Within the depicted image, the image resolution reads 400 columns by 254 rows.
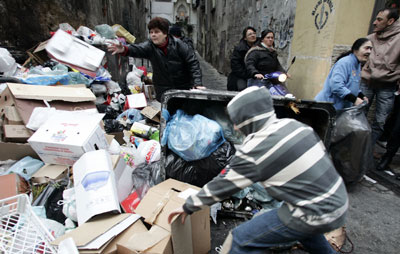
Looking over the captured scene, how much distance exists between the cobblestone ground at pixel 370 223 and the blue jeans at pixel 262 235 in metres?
0.74

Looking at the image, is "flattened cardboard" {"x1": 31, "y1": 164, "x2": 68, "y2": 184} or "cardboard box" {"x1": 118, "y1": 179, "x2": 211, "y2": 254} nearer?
"cardboard box" {"x1": 118, "y1": 179, "x2": 211, "y2": 254}

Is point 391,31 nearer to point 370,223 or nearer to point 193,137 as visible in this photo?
point 370,223

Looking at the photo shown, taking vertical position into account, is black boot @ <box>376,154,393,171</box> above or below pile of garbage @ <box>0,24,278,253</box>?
below

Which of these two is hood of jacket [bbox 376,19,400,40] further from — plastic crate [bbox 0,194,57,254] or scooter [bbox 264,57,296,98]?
plastic crate [bbox 0,194,57,254]

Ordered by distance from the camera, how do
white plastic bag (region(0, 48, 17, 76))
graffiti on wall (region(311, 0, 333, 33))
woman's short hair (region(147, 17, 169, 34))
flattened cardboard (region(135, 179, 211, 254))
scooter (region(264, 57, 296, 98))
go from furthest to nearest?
1. graffiti on wall (region(311, 0, 333, 33))
2. scooter (region(264, 57, 296, 98))
3. white plastic bag (region(0, 48, 17, 76))
4. woman's short hair (region(147, 17, 169, 34))
5. flattened cardboard (region(135, 179, 211, 254))

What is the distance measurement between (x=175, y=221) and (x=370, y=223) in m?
2.02

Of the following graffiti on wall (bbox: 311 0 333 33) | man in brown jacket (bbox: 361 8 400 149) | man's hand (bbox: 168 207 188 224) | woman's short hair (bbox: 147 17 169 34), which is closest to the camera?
man's hand (bbox: 168 207 188 224)

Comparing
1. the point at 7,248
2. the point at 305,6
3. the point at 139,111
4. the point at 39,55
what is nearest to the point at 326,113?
the point at 7,248

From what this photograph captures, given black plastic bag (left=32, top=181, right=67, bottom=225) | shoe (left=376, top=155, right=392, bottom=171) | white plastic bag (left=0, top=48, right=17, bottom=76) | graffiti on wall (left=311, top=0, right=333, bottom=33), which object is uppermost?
graffiti on wall (left=311, top=0, right=333, bottom=33)

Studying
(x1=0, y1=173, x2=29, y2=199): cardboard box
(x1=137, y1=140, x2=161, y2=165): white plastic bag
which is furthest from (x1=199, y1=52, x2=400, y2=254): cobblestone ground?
(x1=0, y1=173, x2=29, y2=199): cardboard box

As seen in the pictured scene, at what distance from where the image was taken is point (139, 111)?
402 cm

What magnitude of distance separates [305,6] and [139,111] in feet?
12.2

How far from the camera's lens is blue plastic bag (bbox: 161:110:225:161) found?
2.12m

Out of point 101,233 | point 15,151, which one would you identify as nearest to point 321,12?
point 101,233
